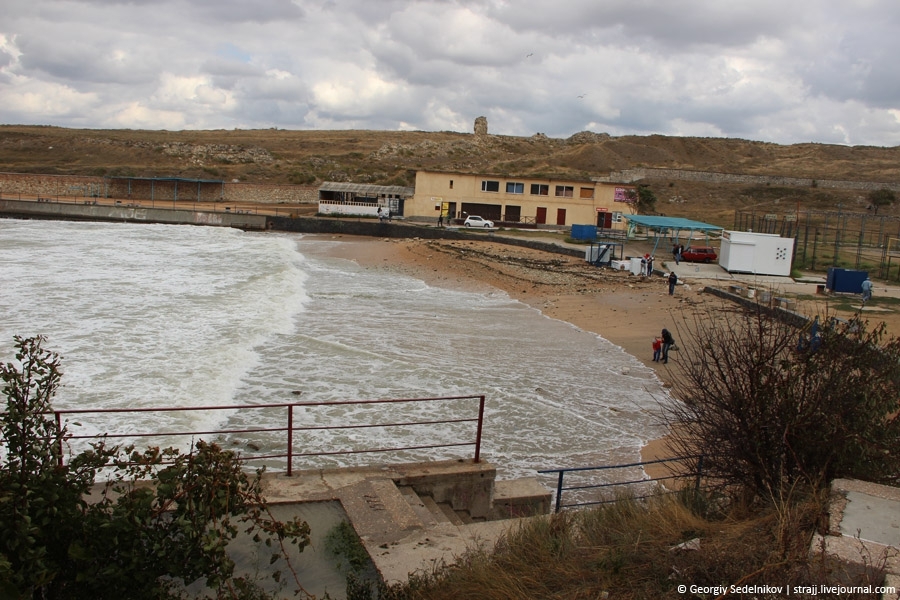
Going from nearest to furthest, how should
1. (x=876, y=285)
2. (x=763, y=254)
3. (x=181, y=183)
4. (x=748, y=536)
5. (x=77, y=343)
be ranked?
(x=748, y=536), (x=77, y=343), (x=876, y=285), (x=763, y=254), (x=181, y=183)

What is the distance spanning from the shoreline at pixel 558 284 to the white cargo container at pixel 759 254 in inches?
189

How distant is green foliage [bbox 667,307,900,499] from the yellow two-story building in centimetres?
5620

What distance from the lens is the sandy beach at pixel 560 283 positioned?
22.5 meters

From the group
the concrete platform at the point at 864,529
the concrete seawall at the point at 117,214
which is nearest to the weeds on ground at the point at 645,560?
the concrete platform at the point at 864,529

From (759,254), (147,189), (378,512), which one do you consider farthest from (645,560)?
(147,189)

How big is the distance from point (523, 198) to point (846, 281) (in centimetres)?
3659

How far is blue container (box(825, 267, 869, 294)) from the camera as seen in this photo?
28.1m

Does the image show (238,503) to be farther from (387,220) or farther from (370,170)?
(370,170)

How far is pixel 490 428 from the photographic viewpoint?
12.6 m

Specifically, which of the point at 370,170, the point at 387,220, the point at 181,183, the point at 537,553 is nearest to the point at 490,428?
the point at 537,553

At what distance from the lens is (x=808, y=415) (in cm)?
595

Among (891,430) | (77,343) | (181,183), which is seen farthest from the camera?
(181,183)

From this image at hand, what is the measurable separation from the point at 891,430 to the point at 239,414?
33.2 feet

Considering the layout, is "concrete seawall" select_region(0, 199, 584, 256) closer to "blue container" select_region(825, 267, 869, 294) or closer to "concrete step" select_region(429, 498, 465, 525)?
"blue container" select_region(825, 267, 869, 294)
